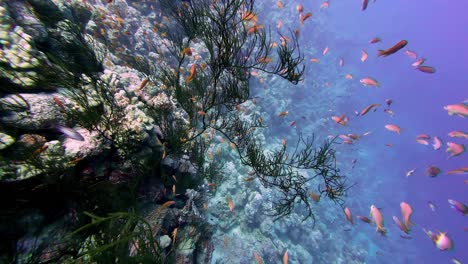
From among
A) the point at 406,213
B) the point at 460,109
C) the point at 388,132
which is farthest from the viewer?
the point at 388,132

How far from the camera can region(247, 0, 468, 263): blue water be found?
66.5 ft

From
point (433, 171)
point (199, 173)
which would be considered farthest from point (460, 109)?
point (199, 173)

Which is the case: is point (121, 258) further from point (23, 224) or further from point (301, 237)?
point (301, 237)

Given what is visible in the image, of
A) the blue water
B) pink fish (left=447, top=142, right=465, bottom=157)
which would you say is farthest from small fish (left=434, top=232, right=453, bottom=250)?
the blue water

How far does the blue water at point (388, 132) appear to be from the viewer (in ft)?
66.5

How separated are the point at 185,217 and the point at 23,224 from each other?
7.78 ft

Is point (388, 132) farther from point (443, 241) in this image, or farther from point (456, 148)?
point (443, 241)

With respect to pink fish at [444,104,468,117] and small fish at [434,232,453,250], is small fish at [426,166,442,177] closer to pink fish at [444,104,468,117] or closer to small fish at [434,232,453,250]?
pink fish at [444,104,468,117]

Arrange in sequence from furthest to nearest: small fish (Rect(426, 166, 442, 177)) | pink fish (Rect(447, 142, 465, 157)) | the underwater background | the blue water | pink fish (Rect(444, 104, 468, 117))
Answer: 1. the blue water
2. small fish (Rect(426, 166, 442, 177))
3. pink fish (Rect(447, 142, 465, 157))
4. pink fish (Rect(444, 104, 468, 117))
5. the underwater background

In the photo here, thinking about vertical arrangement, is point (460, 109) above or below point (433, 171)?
above

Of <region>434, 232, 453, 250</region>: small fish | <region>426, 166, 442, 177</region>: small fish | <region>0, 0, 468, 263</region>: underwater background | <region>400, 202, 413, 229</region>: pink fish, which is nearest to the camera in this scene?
<region>0, 0, 468, 263</region>: underwater background

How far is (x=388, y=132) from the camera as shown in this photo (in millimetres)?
35719

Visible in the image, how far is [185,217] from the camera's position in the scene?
4.25m

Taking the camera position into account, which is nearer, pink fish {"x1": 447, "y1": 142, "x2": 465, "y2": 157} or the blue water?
pink fish {"x1": 447, "y1": 142, "x2": 465, "y2": 157}
